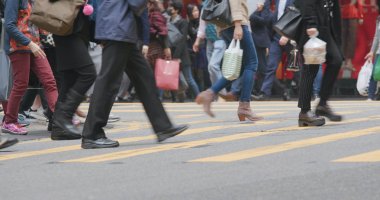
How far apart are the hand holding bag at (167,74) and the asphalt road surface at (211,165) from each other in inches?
270

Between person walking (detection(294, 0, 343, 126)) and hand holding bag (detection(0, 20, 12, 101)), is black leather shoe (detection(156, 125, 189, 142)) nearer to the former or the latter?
hand holding bag (detection(0, 20, 12, 101))

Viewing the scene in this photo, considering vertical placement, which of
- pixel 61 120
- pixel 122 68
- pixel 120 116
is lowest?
pixel 120 116

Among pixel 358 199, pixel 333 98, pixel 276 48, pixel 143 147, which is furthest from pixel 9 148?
pixel 333 98

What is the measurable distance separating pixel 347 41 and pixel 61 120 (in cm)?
1275

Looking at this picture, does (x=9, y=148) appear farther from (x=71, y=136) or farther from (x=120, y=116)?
(x=120, y=116)

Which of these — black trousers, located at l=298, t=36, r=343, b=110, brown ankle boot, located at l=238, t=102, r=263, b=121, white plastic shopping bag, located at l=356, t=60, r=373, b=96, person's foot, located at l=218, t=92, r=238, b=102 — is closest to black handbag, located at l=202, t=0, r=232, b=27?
brown ankle boot, located at l=238, t=102, r=263, b=121

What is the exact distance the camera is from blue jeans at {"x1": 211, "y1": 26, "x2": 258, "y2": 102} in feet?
40.8

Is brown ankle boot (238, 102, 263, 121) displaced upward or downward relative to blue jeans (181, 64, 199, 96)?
upward

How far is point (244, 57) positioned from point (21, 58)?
2.24 meters

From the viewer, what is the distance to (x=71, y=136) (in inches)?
442

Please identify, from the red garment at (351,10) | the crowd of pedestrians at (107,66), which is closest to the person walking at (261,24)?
the red garment at (351,10)

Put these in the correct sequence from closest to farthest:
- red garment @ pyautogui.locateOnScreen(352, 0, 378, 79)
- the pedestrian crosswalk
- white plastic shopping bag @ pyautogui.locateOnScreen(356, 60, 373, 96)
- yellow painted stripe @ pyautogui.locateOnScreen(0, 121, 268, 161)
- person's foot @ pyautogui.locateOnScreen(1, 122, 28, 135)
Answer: the pedestrian crosswalk
yellow painted stripe @ pyautogui.locateOnScreen(0, 121, 268, 161)
person's foot @ pyautogui.locateOnScreen(1, 122, 28, 135)
white plastic shopping bag @ pyautogui.locateOnScreen(356, 60, 373, 96)
red garment @ pyautogui.locateOnScreen(352, 0, 378, 79)

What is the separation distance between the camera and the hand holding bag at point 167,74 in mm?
19266

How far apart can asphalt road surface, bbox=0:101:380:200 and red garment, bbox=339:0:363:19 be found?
953cm
